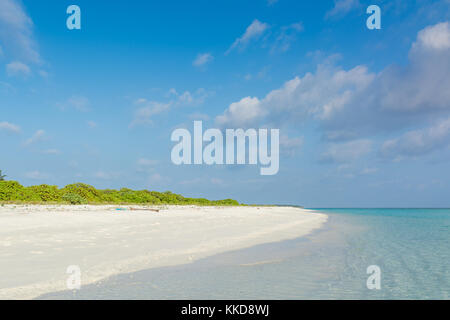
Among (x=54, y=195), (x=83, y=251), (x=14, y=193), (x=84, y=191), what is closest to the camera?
(x=83, y=251)

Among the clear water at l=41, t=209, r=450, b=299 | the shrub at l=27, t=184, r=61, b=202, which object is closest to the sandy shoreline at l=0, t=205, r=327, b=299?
the clear water at l=41, t=209, r=450, b=299

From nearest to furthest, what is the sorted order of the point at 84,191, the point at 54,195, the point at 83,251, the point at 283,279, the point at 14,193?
the point at 283,279 → the point at 83,251 → the point at 14,193 → the point at 54,195 → the point at 84,191

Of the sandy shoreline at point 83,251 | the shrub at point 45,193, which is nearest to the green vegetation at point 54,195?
the shrub at point 45,193

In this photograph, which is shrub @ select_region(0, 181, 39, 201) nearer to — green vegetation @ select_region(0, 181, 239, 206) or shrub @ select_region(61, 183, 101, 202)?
green vegetation @ select_region(0, 181, 239, 206)

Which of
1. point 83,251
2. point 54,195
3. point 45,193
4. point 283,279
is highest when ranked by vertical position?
point 45,193

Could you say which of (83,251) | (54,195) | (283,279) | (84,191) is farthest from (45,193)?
(283,279)

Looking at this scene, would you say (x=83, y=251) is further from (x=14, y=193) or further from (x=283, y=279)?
(x=14, y=193)

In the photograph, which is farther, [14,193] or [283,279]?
[14,193]

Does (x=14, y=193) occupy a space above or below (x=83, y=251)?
above

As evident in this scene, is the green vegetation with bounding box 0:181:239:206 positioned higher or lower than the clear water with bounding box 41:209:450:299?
higher

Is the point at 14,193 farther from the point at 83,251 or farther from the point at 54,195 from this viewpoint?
the point at 83,251
